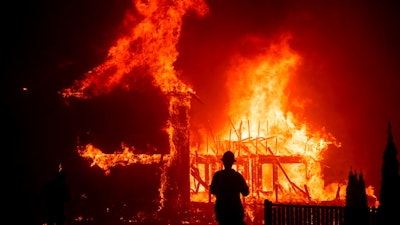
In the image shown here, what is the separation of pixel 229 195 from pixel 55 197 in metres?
6.47

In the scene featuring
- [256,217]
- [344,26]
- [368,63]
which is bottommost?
[256,217]

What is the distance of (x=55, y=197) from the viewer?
13609 millimetres

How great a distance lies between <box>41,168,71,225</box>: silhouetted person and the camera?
44.5 ft

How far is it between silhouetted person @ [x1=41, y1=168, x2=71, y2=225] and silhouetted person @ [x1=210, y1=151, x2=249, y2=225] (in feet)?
20.0

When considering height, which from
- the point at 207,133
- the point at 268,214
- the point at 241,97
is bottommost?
the point at 268,214

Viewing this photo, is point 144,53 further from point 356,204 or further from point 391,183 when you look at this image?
point 391,183

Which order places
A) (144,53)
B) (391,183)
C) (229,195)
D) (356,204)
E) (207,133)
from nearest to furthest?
(229,195)
(391,183)
(356,204)
(144,53)
(207,133)

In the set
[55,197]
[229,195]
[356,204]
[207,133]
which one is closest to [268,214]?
[356,204]

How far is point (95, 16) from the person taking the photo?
96.3 feet

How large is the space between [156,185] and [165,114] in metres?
3.99

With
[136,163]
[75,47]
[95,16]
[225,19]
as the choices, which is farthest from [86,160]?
[225,19]

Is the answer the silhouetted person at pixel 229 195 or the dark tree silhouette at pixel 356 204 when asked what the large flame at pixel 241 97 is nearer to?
the dark tree silhouette at pixel 356 204

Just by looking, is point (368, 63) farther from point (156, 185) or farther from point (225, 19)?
point (156, 185)

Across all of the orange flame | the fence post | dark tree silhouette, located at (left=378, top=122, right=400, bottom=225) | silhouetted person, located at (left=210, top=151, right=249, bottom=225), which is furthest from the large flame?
silhouetted person, located at (left=210, top=151, right=249, bottom=225)
